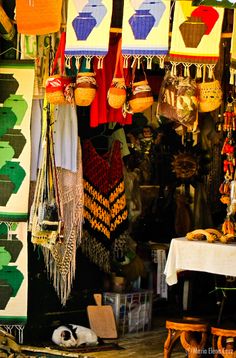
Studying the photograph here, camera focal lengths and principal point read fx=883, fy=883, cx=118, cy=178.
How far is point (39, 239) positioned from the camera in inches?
316

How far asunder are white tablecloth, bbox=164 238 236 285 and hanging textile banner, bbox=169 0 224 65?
5.75ft

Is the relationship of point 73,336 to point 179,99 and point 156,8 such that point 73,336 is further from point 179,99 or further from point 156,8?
point 156,8

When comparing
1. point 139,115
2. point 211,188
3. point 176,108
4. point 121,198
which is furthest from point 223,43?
point 211,188

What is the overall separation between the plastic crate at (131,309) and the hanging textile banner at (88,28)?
3289mm

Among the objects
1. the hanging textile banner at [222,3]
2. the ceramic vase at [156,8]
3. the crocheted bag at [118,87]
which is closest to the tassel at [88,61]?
the crocheted bag at [118,87]

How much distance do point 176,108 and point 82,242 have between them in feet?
7.55

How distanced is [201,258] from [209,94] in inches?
58.5

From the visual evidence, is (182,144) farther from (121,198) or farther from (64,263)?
(64,263)

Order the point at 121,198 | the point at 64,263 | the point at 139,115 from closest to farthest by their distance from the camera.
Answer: the point at 64,263
the point at 121,198
the point at 139,115

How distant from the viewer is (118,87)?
7.50 m

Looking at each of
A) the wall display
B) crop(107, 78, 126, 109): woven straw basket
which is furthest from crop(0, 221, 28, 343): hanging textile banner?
crop(107, 78, 126, 109): woven straw basket

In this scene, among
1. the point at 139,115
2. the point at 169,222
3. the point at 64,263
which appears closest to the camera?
the point at 64,263

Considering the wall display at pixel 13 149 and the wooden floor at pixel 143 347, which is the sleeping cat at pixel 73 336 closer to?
the wooden floor at pixel 143 347

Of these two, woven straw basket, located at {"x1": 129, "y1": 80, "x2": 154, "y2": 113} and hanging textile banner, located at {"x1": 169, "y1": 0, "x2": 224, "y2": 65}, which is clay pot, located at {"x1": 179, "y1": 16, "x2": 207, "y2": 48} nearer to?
hanging textile banner, located at {"x1": 169, "y1": 0, "x2": 224, "y2": 65}
